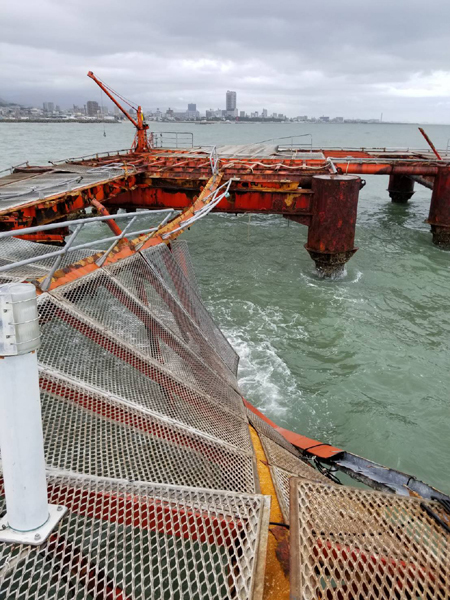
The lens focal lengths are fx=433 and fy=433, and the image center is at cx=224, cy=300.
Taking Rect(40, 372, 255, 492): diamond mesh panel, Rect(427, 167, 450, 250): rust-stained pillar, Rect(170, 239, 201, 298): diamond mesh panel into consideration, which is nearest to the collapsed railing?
Rect(40, 372, 255, 492): diamond mesh panel

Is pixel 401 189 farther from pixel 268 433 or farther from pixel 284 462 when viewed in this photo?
pixel 284 462

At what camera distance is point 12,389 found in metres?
2.40

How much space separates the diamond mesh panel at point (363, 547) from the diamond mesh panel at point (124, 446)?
108cm

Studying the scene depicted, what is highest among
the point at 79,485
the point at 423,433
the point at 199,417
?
the point at 79,485

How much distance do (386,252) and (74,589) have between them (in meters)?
24.7

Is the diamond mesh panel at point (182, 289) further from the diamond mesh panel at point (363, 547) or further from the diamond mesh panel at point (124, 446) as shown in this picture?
the diamond mesh panel at point (363, 547)

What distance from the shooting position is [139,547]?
10.4ft

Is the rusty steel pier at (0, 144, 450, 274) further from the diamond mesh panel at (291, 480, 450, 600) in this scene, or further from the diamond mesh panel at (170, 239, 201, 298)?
the diamond mesh panel at (291, 480, 450, 600)

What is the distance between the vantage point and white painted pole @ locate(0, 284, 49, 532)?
2.30 metres

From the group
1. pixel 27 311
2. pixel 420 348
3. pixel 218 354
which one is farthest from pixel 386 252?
pixel 27 311

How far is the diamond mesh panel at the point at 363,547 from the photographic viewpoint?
2.75 metres

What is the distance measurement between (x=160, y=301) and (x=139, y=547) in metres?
4.82

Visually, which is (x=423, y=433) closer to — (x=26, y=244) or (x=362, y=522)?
(x=362, y=522)

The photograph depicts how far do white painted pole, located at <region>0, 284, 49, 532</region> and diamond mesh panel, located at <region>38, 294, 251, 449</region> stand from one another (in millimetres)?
2206
